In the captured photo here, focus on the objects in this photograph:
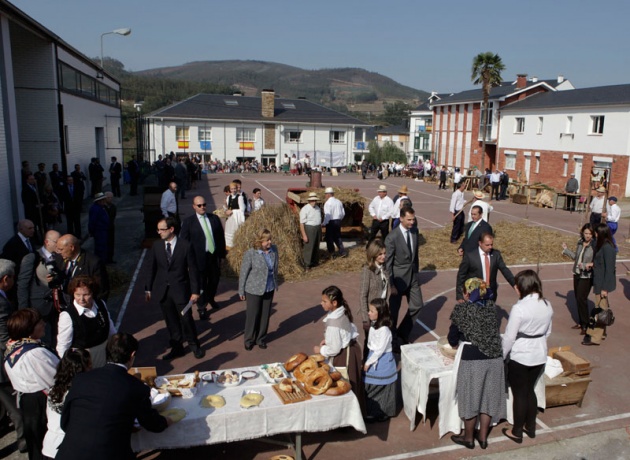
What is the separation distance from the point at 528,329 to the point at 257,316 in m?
3.83

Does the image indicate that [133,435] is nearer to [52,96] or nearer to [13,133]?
[13,133]

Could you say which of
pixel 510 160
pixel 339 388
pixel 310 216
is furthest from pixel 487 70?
pixel 339 388

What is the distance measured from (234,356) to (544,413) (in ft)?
13.4

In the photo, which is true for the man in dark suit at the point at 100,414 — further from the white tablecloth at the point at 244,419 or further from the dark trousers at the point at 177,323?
the dark trousers at the point at 177,323

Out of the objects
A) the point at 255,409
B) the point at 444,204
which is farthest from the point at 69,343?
the point at 444,204

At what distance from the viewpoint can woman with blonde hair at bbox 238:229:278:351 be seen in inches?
295

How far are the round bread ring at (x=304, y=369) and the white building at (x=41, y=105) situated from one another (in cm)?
1083

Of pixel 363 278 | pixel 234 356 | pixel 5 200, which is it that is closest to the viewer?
pixel 363 278

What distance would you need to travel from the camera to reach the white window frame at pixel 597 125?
111 feet

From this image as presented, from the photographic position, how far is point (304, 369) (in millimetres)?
5242

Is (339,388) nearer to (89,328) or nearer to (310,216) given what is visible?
(89,328)

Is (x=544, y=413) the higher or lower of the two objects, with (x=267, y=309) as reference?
lower

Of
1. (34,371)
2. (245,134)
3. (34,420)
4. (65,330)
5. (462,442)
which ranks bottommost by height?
(462,442)

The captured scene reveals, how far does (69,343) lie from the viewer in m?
5.25
